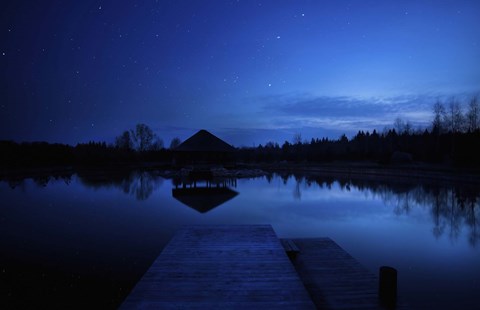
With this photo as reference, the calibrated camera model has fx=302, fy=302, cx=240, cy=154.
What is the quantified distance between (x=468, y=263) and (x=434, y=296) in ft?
10.0

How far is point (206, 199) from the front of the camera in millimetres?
18359

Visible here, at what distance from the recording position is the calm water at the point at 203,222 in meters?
6.39

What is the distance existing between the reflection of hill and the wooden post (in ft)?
35.1

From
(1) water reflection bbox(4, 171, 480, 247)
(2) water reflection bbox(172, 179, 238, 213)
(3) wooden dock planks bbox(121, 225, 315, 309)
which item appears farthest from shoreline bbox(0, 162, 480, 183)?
(3) wooden dock planks bbox(121, 225, 315, 309)

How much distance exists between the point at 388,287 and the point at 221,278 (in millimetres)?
2744

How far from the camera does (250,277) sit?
5129 mm

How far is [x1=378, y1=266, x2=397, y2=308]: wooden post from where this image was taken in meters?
4.87

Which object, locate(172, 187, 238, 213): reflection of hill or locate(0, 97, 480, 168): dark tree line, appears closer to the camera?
locate(172, 187, 238, 213): reflection of hill

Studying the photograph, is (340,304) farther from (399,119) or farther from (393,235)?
(399,119)

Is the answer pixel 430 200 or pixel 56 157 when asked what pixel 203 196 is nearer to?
pixel 430 200

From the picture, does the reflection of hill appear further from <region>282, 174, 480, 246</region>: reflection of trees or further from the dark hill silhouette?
the dark hill silhouette

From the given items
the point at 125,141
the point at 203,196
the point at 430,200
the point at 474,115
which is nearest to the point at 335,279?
the point at 203,196

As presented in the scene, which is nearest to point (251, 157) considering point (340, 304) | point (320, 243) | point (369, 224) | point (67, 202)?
point (67, 202)

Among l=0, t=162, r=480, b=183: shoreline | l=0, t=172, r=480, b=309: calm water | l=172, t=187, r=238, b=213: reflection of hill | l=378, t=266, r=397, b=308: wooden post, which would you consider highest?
l=0, t=162, r=480, b=183: shoreline
